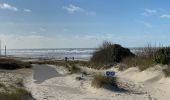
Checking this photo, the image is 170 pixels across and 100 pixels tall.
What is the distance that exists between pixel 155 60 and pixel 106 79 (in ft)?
28.1

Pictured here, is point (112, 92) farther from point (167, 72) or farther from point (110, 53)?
point (110, 53)

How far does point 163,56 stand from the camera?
94.9 feet

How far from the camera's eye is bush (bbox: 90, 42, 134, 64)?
4434 cm

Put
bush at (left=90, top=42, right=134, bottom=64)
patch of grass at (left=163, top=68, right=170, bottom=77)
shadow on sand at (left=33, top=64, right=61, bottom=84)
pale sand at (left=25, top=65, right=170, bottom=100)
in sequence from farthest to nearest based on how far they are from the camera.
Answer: bush at (left=90, top=42, right=134, bottom=64)
shadow on sand at (left=33, top=64, right=61, bottom=84)
patch of grass at (left=163, top=68, right=170, bottom=77)
pale sand at (left=25, top=65, right=170, bottom=100)

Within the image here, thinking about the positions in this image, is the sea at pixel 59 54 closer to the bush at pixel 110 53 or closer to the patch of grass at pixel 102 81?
the bush at pixel 110 53

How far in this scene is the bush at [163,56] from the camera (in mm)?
28847

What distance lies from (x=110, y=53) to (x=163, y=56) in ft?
54.7

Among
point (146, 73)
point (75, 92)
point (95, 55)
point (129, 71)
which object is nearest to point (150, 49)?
point (129, 71)

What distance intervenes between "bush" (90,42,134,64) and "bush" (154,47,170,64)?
14.0m

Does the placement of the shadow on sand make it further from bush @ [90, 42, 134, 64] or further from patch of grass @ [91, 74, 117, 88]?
bush @ [90, 42, 134, 64]

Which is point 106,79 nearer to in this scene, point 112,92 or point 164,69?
point 112,92

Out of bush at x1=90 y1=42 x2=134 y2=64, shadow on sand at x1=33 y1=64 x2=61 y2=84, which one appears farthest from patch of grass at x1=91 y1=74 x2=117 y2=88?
bush at x1=90 y1=42 x2=134 y2=64

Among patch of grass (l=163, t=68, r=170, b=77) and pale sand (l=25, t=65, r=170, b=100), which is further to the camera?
patch of grass (l=163, t=68, r=170, b=77)

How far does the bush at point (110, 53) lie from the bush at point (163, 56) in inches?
553
